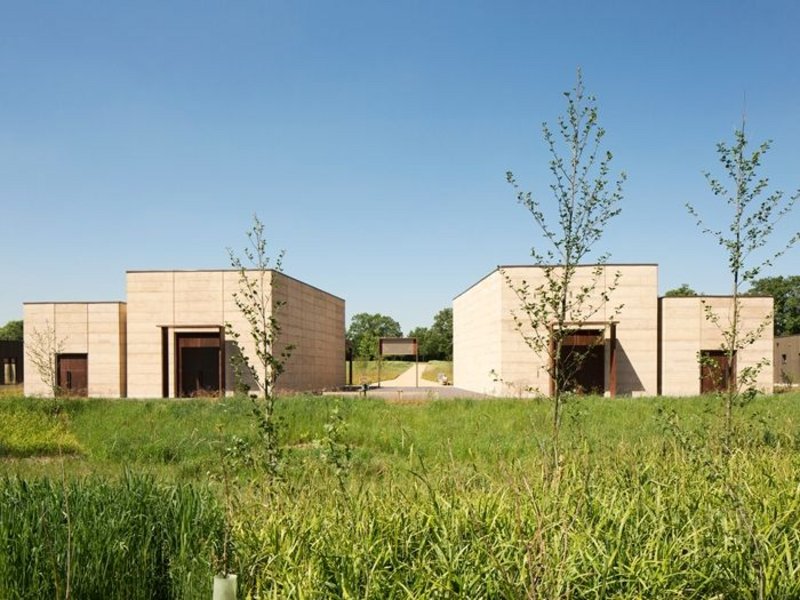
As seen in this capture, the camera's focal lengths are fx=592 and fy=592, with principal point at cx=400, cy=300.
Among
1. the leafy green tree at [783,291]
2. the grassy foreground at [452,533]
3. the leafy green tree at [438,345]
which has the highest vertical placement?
the leafy green tree at [783,291]

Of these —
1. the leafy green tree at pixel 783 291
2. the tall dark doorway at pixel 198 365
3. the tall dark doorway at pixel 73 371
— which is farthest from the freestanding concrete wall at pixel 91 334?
the leafy green tree at pixel 783 291

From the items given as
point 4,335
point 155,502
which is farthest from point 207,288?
point 4,335

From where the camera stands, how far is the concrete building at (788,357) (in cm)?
5112

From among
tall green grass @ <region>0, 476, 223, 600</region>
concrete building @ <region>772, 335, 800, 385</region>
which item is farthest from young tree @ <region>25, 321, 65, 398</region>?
concrete building @ <region>772, 335, 800, 385</region>

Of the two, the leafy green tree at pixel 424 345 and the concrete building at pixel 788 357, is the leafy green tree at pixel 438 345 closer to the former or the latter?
the leafy green tree at pixel 424 345

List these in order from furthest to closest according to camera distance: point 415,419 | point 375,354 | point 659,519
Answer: point 375,354 < point 415,419 < point 659,519

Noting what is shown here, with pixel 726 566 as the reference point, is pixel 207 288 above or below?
above

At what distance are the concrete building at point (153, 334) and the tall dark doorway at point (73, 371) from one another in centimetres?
5

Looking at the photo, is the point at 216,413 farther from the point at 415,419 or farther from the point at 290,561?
the point at 290,561

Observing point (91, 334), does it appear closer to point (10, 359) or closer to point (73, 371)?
point (73, 371)

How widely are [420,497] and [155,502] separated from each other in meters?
2.22

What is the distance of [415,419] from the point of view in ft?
53.2

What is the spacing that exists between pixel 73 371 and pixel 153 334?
545 centimetres

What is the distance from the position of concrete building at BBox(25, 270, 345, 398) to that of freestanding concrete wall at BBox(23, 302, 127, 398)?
0.05 metres
